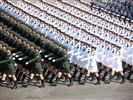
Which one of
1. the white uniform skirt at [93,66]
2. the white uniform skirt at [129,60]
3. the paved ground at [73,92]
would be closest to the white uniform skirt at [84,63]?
the white uniform skirt at [93,66]

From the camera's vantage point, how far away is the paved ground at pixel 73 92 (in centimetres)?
1786

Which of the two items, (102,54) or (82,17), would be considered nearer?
(102,54)

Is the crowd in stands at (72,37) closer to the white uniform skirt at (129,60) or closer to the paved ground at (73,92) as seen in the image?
the white uniform skirt at (129,60)

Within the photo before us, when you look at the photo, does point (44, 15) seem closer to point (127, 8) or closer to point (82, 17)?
point (82, 17)

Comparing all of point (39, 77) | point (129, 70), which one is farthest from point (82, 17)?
point (39, 77)

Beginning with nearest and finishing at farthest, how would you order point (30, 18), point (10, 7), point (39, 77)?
1. point (39, 77)
2. point (30, 18)
3. point (10, 7)

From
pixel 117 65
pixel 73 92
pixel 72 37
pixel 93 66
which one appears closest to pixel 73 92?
pixel 73 92

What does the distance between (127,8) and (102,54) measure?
10664 mm

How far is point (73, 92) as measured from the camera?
60.8 ft

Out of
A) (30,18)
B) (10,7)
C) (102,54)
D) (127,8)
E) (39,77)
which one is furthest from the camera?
(127,8)

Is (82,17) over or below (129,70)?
over

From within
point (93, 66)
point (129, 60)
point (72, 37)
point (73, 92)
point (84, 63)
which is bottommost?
point (73, 92)

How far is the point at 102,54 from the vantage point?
20000 millimetres

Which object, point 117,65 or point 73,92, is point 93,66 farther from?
point 73,92
